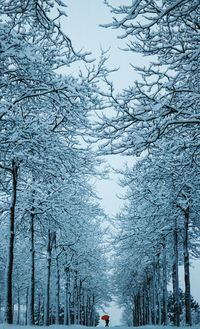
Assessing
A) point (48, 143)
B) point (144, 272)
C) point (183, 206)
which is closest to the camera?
point (48, 143)

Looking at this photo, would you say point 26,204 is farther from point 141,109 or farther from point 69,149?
point 141,109

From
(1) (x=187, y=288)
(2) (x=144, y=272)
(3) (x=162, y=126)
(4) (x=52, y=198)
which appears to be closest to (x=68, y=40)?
(3) (x=162, y=126)

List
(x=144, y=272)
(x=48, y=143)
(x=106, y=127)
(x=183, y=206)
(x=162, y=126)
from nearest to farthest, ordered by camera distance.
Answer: (x=162, y=126) → (x=106, y=127) → (x=48, y=143) → (x=183, y=206) → (x=144, y=272)

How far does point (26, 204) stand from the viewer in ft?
44.7

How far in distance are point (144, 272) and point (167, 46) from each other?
1080 inches

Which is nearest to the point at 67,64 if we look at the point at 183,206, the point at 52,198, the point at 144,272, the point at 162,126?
the point at 162,126

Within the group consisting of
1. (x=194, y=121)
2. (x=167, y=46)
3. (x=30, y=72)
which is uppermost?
(x=167, y=46)

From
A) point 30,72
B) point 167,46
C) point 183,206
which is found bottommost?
point 183,206

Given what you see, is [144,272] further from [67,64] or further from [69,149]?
[67,64]

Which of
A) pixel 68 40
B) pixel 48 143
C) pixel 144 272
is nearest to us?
pixel 68 40

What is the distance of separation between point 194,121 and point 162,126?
0.68 meters

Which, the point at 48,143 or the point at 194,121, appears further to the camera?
the point at 48,143

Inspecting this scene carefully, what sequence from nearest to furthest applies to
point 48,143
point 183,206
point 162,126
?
1. point 162,126
2. point 48,143
3. point 183,206

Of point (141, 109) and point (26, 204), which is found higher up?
point (141, 109)
